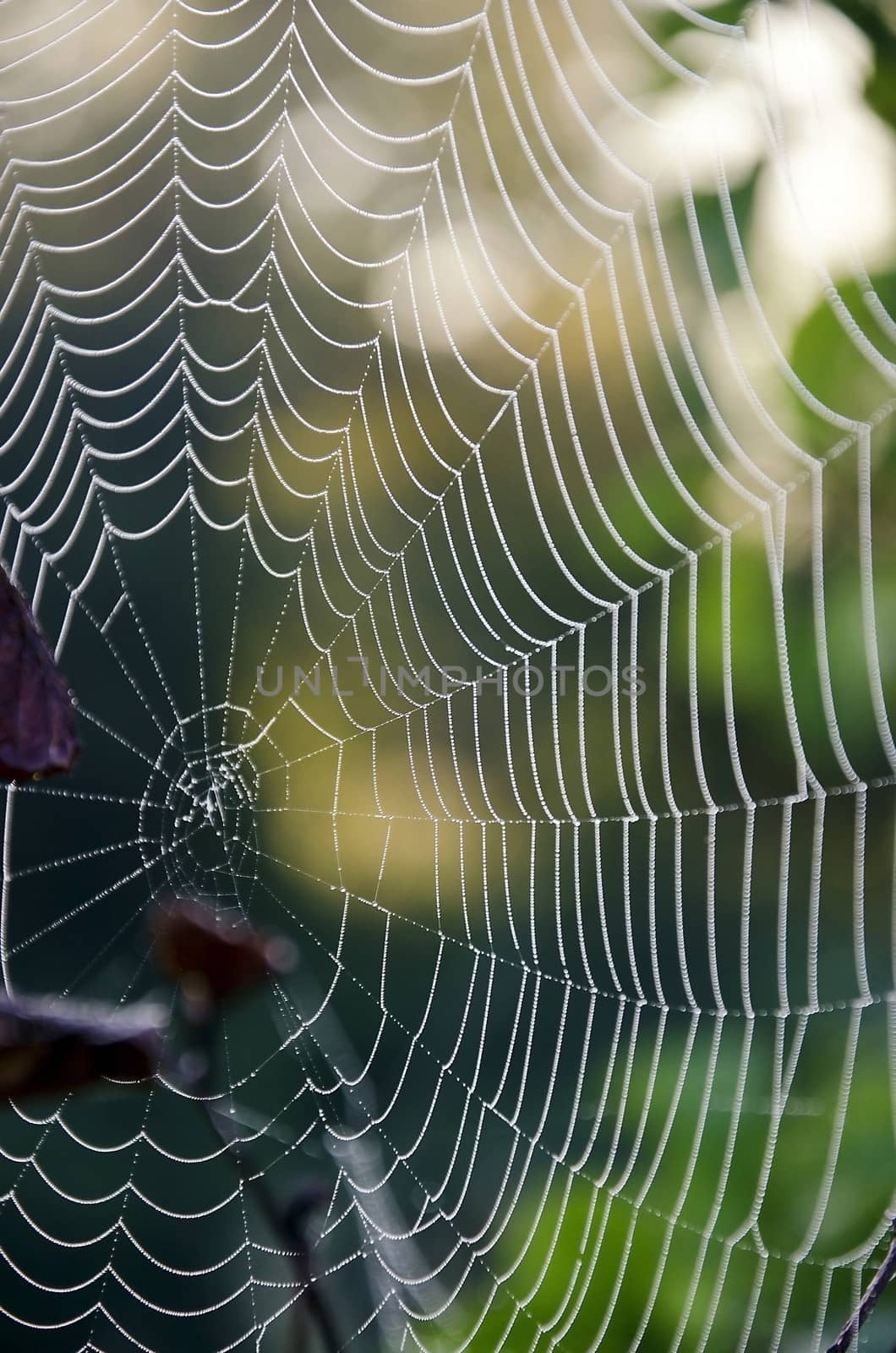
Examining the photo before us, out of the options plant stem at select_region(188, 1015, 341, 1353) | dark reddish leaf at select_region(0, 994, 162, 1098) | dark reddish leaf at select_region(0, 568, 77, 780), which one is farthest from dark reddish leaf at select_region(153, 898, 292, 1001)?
dark reddish leaf at select_region(0, 568, 77, 780)

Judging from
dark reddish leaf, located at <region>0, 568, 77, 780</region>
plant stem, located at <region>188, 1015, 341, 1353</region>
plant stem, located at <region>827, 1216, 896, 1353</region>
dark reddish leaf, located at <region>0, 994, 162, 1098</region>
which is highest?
dark reddish leaf, located at <region>0, 568, 77, 780</region>

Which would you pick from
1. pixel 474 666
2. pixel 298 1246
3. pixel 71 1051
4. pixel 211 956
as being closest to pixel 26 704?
pixel 71 1051

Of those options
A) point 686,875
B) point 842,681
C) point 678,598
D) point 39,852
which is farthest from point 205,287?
point 842,681

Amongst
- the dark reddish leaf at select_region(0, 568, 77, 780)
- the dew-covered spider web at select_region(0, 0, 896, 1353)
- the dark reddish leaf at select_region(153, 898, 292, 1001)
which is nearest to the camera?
the dark reddish leaf at select_region(0, 568, 77, 780)

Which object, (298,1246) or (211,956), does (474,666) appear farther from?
(298,1246)

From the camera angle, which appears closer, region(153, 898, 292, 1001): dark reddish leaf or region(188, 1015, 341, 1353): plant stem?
region(188, 1015, 341, 1353): plant stem

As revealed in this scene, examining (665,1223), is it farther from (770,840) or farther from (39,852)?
(39,852)

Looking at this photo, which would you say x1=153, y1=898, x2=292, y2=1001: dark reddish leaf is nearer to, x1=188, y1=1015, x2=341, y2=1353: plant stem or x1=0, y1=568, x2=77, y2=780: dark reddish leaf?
x1=188, y1=1015, x2=341, y2=1353: plant stem
